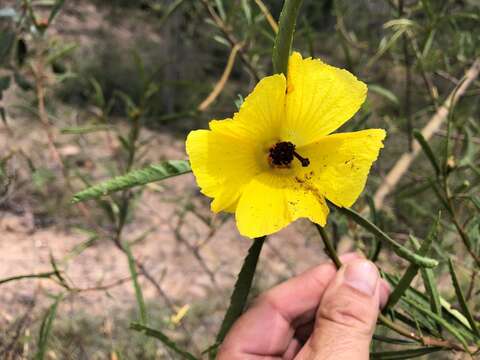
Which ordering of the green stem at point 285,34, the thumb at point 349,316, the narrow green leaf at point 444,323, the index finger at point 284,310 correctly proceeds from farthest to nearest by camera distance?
the index finger at point 284,310, the thumb at point 349,316, the narrow green leaf at point 444,323, the green stem at point 285,34

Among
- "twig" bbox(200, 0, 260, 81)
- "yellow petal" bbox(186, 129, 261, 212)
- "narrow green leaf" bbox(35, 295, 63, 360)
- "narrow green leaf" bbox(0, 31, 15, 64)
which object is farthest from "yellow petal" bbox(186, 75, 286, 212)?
"narrow green leaf" bbox(0, 31, 15, 64)

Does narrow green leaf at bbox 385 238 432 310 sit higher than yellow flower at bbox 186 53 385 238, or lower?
lower

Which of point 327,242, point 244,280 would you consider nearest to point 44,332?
point 244,280

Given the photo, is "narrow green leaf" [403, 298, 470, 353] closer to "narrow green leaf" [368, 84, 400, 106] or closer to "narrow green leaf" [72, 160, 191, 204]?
"narrow green leaf" [72, 160, 191, 204]

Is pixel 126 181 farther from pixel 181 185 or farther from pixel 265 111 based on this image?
pixel 181 185

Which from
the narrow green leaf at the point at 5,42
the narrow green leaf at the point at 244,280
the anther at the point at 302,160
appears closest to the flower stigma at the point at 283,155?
the anther at the point at 302,160

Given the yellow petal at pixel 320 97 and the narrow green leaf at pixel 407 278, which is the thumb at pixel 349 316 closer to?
the narrow green leaf at pixel 407 278

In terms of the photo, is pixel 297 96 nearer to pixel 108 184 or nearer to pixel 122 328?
pixel 108 184
